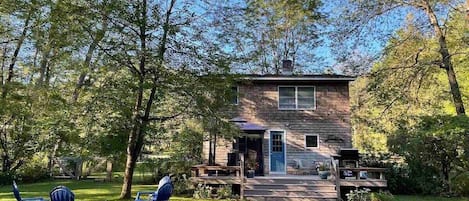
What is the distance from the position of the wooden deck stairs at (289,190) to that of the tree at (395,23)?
614cm

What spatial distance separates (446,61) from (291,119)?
6162 millimetres

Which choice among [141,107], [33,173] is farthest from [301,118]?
[33,173]

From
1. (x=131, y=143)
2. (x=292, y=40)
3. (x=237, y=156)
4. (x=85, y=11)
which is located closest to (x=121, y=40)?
(x=85, y=11)

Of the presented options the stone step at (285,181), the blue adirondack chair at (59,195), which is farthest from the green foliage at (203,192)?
the blue adirondack chair at (59,195)

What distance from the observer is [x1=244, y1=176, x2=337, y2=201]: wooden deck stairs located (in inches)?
429

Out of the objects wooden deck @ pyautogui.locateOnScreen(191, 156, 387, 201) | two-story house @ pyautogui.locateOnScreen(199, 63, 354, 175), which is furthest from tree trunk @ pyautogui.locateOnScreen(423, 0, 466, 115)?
wooden deck @ pyautogui.locateOnScreen(191, 156, 387, 201)

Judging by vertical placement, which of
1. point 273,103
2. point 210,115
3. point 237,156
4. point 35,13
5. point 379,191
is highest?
point 35,13

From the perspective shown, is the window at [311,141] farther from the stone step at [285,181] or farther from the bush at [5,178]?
the bush at [5,178]

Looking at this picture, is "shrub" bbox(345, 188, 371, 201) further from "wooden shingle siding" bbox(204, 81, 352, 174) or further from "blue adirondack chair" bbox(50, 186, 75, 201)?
"blue adirondack chair" bbox(50, 186, 75, 201)

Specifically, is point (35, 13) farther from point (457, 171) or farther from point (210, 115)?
point (457, 171)

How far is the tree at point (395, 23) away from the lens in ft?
47.0

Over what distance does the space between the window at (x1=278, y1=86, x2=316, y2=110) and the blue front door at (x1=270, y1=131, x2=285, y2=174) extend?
46.7 inches

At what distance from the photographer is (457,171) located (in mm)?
12680

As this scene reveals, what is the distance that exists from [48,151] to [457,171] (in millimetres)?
16628
